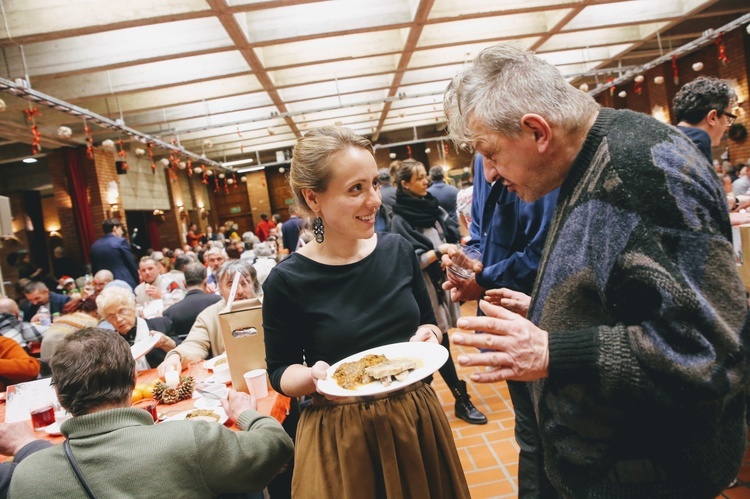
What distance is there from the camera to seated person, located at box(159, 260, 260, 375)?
283 centimetres

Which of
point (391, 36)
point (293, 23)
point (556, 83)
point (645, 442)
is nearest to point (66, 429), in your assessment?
point (645, 442)

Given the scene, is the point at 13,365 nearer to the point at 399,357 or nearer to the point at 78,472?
the point at 78,472

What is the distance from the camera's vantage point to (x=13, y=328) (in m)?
4.08

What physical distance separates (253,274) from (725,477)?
280 centimetres

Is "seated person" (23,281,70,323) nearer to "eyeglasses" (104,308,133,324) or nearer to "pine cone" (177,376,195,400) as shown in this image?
"eyeglasses" (104,308,133,324)

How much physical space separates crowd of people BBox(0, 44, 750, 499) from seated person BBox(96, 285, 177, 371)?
128 cm

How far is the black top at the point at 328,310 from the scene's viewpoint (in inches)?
56.6

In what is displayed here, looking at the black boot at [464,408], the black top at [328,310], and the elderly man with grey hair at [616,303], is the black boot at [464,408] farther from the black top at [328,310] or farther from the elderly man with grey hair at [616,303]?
the elderly man with grey hair at [616,303]

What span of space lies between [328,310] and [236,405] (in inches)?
27.9

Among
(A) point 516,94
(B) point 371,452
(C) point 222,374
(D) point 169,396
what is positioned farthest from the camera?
(C) point 222,374

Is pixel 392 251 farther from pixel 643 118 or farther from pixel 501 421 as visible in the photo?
pixel 501 421

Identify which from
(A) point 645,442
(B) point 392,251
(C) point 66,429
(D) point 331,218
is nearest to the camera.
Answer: (A) point 645,442

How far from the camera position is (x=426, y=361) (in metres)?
1.33

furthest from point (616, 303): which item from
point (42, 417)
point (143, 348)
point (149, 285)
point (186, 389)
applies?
point (149, 285)
